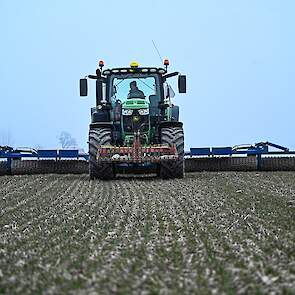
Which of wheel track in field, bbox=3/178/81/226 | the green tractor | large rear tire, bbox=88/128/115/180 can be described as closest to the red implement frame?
the green tractor

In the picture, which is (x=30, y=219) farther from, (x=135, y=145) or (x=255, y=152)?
(x=255, y=152)

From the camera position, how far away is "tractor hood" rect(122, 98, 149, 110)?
13500 mm

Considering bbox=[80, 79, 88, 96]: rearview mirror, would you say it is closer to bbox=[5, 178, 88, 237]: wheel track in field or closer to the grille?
the grille

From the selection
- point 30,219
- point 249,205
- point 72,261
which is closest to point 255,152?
point 249,205

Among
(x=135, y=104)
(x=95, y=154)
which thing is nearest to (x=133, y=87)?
(x=135, y=104)

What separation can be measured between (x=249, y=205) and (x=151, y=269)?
384 cm

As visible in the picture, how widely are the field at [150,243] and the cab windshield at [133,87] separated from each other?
510 centimetres

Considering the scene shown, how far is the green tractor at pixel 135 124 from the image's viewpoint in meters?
12.6

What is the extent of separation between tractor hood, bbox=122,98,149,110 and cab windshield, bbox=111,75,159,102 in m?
0.18

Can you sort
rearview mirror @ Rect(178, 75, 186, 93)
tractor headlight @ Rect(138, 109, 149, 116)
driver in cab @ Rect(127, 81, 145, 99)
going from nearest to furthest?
tractor headlight @ Rect(138, 109, 149, 116) < driver in cab @ Rect(127, 81, 145, 99) < rearview mirror @ Rect(178, 75, 186, 93)

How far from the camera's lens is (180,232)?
16.8ft

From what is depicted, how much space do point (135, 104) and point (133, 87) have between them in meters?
0.50

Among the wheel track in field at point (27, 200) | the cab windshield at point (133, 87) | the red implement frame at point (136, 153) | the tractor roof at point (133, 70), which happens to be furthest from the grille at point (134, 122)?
the wheel track in field at point (27, 200)

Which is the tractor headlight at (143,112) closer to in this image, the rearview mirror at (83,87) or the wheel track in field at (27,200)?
the rearview mirror at (83,87)
